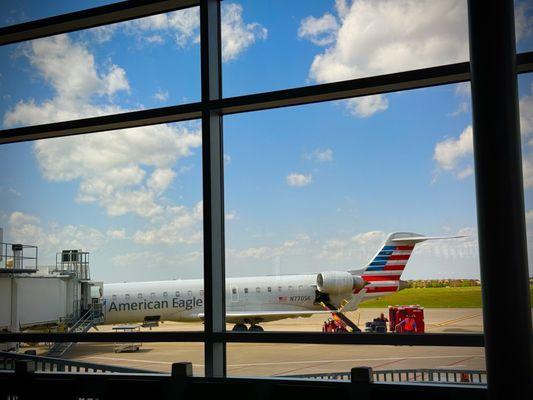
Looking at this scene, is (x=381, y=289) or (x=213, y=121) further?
(x=381, y=289)

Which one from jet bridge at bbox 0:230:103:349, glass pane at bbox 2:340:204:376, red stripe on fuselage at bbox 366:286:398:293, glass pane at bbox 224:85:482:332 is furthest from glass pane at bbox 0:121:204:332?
red stripe on fuselage at bbox 366:286:398:293

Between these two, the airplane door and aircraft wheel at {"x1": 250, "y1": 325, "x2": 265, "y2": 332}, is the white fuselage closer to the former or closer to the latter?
the airplane door

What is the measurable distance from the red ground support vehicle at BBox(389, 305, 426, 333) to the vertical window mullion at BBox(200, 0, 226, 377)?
0.95 meters

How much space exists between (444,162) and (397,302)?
2.81 ft

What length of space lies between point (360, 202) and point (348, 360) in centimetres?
98

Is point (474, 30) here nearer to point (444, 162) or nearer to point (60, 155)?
point (444, 162)

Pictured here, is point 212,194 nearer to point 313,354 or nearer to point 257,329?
point 257,329

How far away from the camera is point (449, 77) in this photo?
93.1 inches

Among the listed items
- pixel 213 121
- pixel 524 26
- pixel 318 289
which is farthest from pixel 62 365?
pixel 524 26

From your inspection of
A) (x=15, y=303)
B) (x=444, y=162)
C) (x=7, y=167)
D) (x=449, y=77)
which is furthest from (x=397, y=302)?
(x=15, y=303)

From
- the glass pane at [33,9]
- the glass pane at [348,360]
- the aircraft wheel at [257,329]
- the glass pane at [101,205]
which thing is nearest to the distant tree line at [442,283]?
the glass pane at [348,360]

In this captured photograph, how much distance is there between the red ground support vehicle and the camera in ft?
9.50

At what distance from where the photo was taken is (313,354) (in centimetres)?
299

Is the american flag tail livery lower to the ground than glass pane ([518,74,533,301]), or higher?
lower
